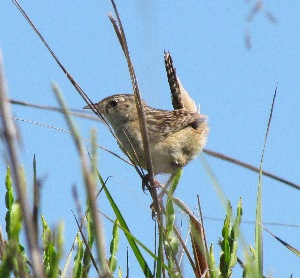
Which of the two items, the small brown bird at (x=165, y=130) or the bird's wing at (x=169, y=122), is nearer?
the small brown bird at (x=165, y=130)

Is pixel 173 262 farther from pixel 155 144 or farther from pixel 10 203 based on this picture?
pixel 155 144

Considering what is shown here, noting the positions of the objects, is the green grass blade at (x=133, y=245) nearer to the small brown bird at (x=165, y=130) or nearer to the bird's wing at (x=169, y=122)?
Result: the small brown bird at (x=165, y=130)

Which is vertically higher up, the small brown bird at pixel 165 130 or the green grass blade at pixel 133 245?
the small brown bird at pixel 165 130

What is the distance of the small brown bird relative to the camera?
5148 mm

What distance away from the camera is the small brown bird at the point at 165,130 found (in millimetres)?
5148

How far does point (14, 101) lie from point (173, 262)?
2.69 ft

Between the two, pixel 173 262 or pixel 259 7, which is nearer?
pixel 173 262

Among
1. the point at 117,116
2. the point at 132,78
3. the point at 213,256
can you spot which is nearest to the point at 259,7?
the point at 132,78

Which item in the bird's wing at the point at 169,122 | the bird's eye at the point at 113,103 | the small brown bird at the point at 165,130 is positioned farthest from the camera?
the bird's eye at the point at 113,103

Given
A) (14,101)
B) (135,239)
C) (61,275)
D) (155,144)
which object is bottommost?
(61,275)

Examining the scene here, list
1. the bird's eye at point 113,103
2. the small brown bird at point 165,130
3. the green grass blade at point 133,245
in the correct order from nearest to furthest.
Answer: the green grass blade at point 133,245, the small brown bird at point 165,130, the bird's eye at point 113,103

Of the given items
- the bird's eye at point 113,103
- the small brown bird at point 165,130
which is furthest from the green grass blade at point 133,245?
the bird's eye at point 113,103

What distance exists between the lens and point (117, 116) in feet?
18.4

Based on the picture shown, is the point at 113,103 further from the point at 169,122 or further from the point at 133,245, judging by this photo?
the point at 133,245
